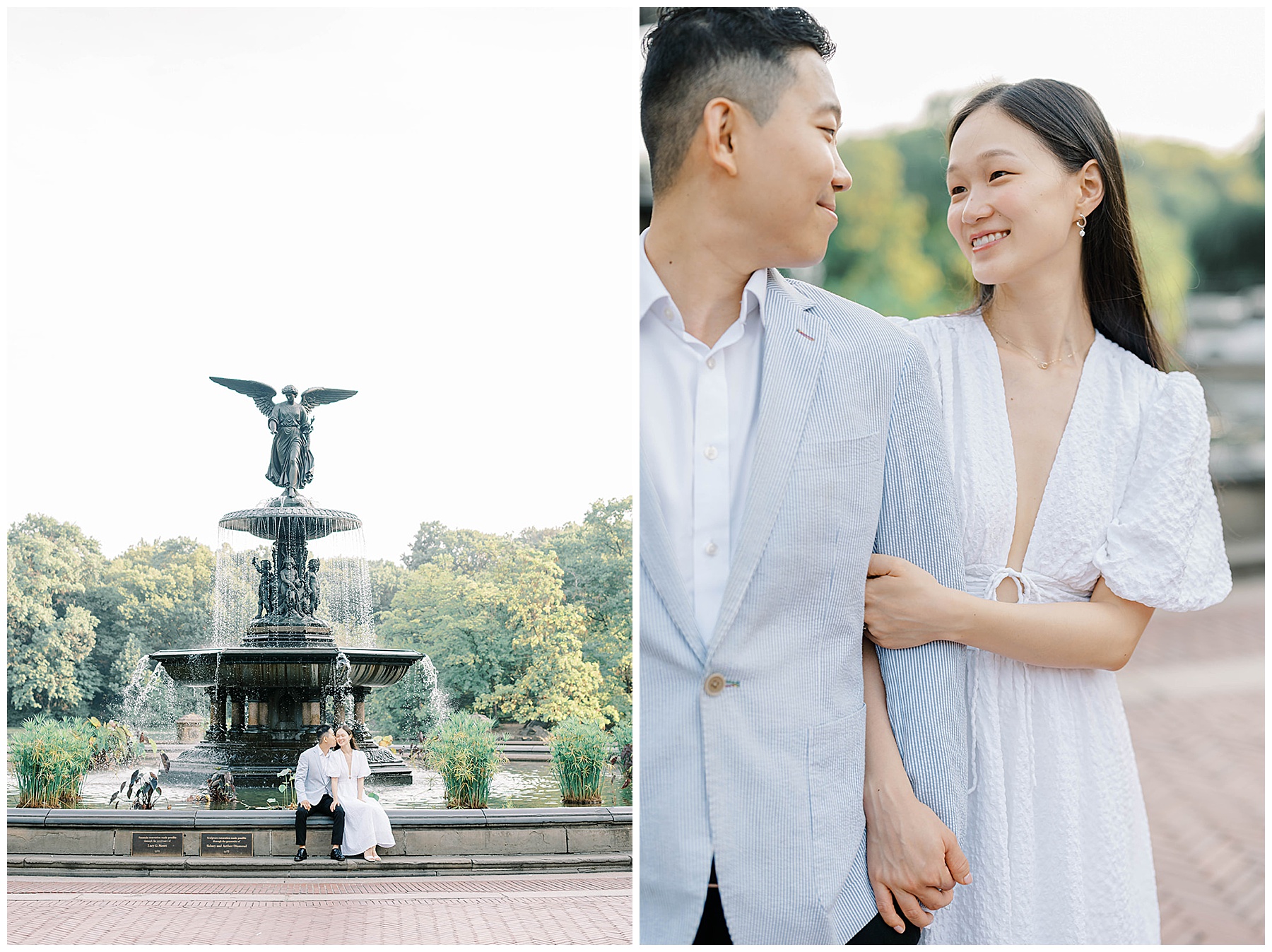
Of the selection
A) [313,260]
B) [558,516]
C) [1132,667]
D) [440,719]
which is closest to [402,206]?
[313,260]

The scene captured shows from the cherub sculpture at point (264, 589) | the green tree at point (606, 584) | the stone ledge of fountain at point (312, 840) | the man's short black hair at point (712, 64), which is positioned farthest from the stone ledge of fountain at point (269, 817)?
the man's short black hair at point (712, 64)

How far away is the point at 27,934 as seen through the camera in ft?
9.36

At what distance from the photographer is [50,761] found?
3680mm

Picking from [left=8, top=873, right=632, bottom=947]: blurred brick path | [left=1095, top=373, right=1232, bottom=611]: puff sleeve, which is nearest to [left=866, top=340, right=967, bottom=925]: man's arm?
[left=1095, top=373, right=1232, bottom=611]: puff sleeve

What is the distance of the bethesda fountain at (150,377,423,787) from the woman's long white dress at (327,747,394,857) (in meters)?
0.08

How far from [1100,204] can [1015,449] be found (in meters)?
0.64

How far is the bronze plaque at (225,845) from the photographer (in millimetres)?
4059

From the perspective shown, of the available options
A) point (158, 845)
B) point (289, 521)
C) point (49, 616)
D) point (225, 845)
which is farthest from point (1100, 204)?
point (158, 845)

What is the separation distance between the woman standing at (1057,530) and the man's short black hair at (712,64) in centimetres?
64

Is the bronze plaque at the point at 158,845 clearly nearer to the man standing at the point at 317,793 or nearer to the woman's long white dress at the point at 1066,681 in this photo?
the man standing at the point at 317,793

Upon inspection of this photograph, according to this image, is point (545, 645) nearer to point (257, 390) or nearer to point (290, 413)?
point (290, 413)

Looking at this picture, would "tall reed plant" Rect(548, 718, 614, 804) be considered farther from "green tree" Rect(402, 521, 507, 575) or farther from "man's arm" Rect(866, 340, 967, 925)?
"man's arm" Rect(866, 340, 967, 925)

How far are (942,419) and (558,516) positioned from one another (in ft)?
5.42

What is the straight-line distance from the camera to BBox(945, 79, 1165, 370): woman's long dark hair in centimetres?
239
